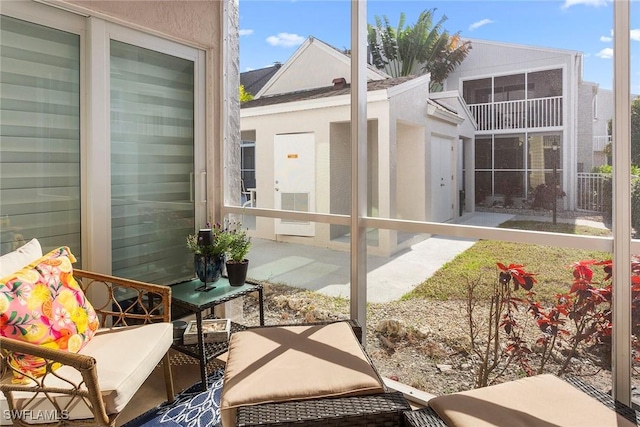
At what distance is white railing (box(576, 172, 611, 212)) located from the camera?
70.2 inches

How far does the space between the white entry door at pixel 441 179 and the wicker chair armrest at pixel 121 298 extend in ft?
5.20

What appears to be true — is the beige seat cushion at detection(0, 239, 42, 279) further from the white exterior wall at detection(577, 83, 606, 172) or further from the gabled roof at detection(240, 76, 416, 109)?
the white exterior wall at detection(577, 83, 606, 172)

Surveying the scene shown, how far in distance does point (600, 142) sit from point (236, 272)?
2.20 metres

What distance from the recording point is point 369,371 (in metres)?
1.67

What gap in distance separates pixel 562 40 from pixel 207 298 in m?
2.39

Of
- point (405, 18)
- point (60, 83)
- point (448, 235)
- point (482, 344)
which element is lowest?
point (482, 344)

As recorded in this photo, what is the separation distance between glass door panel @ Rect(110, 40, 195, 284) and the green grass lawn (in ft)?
Answer: 6.07

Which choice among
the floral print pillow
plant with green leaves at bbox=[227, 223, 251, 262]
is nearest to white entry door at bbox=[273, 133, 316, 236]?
plant with green leaves at bbox=[227, 223, 251, 262]

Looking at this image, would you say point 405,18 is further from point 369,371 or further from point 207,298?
point 207,298

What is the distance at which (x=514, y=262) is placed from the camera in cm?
205

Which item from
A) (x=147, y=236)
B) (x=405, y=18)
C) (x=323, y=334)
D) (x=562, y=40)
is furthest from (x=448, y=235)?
(x=147, y=236)

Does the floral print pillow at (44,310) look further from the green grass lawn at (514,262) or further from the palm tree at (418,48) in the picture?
the palm tree at (418,48)

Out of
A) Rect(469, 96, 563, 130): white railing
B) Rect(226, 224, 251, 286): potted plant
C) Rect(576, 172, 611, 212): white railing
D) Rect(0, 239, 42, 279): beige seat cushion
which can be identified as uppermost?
Rect(469, 96, 563, 130): white railing

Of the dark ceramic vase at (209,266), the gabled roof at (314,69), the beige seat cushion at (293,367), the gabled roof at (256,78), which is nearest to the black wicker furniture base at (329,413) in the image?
the beige seat cushion at (293,367)
